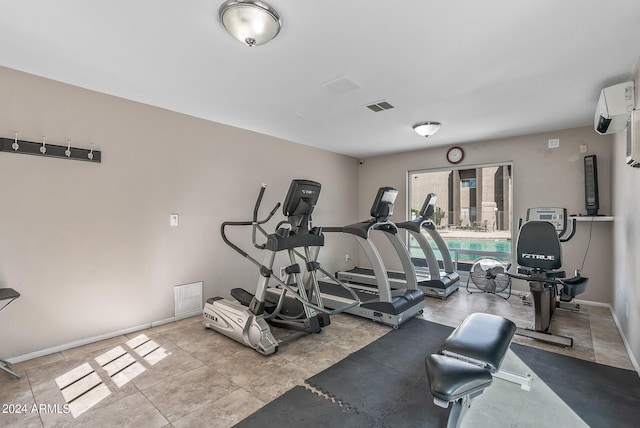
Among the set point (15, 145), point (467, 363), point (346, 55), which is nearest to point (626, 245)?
point (467, 363)

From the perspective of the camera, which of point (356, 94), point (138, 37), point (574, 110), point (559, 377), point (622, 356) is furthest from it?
point (574, 110)

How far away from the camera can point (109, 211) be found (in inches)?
122

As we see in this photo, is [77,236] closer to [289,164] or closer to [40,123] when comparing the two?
[40,123]

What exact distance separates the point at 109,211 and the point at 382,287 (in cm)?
312

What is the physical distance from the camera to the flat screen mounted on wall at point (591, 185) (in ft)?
12.8

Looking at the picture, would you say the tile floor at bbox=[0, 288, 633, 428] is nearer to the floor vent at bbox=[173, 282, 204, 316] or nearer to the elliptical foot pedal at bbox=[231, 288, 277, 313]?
the floor vent at bbox=[173, 282, 204, 316]

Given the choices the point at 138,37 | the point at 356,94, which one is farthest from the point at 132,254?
the point at 356,94

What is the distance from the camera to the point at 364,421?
1847 millimetres

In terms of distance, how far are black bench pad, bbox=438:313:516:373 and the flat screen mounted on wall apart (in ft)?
10.6

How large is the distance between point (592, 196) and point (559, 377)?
9.29 feet

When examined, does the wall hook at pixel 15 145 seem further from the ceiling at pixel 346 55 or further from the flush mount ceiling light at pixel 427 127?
the flush mount ceiling light at pixel 427 127

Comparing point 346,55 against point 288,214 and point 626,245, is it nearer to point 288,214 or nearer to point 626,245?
point 288,214

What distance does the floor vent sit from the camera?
3.63 metres

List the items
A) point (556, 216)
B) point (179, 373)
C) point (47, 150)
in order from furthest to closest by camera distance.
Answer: point (556, 216)
point (47, 150)
point (179, 373)
